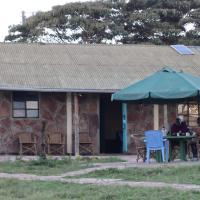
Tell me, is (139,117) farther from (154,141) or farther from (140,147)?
(154,141)

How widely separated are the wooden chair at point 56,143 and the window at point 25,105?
90 centimetres

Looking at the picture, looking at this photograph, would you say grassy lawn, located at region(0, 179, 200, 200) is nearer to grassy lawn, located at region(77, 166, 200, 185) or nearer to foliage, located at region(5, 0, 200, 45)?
grassy lawn, located at region(77, 166, 200, 185)

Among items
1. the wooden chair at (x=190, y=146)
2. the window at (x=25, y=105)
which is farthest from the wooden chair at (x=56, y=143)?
the wooden chair at (x=190, y=146)

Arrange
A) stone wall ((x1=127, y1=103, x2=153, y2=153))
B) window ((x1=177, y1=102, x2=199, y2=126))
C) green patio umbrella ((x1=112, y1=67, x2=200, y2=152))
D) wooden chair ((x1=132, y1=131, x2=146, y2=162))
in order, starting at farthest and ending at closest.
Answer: window ((x1=177, y1=102, x2=199, y2=126)) < stone wall ((x1=127, y1=103, x2=153, y2=153)) < wooden chair ((x1=132, y1=131, x2=146, y2=162)) < green patio umbrella ((x1=112, y1=67, x2=200, y2=152))

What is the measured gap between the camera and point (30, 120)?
70.2 ft

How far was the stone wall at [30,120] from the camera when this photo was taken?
21.2 meters

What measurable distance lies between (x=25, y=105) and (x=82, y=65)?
2665 mm

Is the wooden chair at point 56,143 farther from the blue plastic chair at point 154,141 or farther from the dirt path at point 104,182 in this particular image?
the dirt path at point 104,182

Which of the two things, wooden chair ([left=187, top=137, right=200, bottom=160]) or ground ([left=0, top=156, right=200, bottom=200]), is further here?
wooden chair ([left=187, top=137, right=200, bottom=160])

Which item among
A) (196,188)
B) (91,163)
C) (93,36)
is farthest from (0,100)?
(93,36)

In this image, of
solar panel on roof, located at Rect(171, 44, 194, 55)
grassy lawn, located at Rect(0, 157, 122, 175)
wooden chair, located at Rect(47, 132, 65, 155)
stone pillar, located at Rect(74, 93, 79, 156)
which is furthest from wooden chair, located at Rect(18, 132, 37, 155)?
solar panel on roof, located at Rect(171, 44, 194, 55)

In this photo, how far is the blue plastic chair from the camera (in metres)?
16.6

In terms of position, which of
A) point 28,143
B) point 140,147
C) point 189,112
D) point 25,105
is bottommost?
point 140,147

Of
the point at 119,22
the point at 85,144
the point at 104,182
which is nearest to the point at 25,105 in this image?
the point at 85,144
